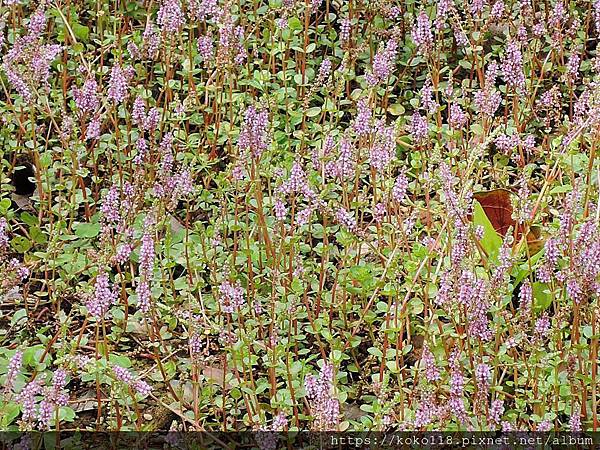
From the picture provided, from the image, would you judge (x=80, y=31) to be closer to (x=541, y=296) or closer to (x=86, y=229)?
(x=86, y=229)

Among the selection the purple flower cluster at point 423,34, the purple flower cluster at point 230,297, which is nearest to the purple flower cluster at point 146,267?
the purple flower cluster at point 230,297

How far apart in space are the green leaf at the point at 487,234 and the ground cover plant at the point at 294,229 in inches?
0.9

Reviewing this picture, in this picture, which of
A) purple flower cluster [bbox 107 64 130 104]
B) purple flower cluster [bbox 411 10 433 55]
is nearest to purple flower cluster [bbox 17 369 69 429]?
purple flower cluster [bbox 107 64 130 104]

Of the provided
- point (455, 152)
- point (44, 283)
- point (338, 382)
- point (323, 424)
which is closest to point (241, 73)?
point (455, 152)

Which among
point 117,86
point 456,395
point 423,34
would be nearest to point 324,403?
point 456,395

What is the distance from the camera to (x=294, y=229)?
3.37 metres

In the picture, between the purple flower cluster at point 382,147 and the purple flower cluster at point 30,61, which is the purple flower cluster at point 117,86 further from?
the purple flower cluster at point 382,147

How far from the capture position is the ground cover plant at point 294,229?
2.83 m

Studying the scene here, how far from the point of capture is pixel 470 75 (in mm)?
4219

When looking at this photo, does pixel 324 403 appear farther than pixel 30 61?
No

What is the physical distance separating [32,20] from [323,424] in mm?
1998

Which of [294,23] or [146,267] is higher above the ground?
[294,23]

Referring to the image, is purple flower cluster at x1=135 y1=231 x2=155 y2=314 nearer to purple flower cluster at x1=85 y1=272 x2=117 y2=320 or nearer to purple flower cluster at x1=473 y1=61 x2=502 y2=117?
purple flower cluster at x1=85 y1=272 x2=117 y2=320

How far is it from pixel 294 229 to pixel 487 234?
2.07 ft
